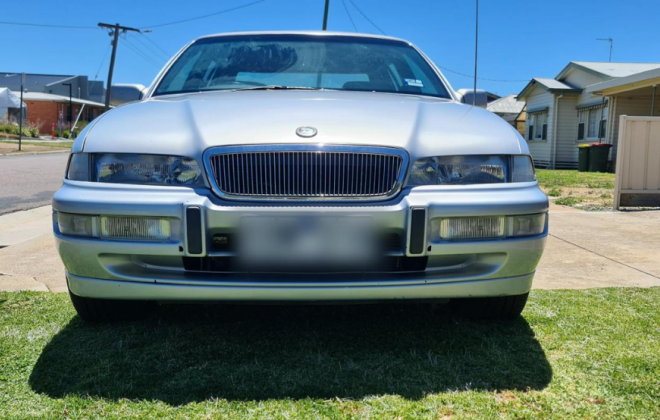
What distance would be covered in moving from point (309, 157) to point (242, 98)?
2.62ft

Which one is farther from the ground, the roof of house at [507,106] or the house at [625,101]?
the roof of house at [507,106]

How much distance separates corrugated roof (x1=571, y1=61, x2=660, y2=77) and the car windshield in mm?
19305

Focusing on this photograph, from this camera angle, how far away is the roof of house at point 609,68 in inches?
834

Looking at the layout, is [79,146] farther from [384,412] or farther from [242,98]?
[384,412]

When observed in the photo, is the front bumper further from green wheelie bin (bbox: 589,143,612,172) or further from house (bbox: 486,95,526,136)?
house (bbox: 486,95,526,136)

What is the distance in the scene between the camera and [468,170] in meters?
2.56

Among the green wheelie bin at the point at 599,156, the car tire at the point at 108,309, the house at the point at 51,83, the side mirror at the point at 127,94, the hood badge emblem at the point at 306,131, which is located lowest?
the car tire at the point at 108,309

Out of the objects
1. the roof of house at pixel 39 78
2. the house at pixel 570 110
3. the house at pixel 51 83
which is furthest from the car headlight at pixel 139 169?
the roof of house at pixel 39 78

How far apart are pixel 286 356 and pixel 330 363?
201mm

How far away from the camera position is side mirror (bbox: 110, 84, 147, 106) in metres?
3.77

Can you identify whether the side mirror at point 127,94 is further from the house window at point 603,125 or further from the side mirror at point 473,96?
the house window at point 603,125

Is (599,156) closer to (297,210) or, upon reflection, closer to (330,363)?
(330,363)

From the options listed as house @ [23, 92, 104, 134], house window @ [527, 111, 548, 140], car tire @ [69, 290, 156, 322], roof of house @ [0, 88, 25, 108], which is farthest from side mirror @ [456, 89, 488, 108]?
house @ [23, 92, 104, 134]

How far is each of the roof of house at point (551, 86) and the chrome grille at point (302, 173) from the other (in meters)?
Result: 22.5
